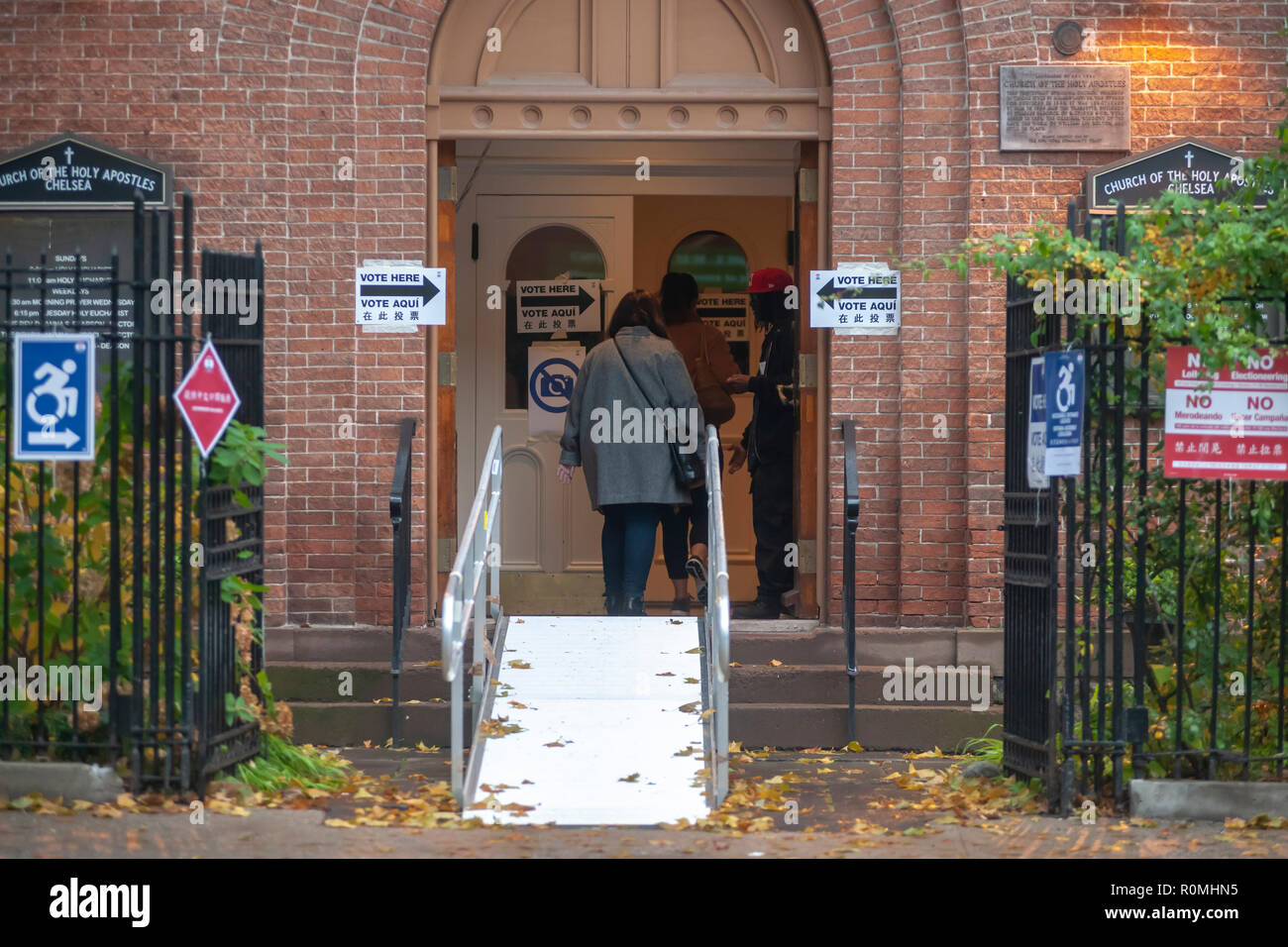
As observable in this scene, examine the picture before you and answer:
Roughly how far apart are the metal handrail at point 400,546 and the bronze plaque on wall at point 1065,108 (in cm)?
380

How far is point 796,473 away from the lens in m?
9.56

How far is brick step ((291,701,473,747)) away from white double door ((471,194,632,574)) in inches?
105

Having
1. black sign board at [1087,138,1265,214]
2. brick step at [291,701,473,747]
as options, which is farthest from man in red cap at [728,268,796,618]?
brick step at [291,701,473,747]

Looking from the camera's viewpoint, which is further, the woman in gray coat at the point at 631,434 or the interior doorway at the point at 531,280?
the interior doorway at the point at 531,280

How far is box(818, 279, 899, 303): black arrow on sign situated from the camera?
8.91 m

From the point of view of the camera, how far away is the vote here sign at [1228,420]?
6.29m

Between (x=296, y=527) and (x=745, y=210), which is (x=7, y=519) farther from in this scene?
(x=745, y=210)

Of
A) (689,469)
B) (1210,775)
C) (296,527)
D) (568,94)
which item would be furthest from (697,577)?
(1210,775)

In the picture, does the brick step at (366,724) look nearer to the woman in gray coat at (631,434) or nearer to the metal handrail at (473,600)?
the metal handrail at (473,600)

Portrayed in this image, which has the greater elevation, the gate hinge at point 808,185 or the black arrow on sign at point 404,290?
the gate hinge at point 808,185

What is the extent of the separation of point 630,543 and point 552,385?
247 centimetres

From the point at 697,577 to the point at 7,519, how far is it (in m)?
4.15

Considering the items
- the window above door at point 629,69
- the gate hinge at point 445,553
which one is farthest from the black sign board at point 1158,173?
the gate hinge at point 445,553

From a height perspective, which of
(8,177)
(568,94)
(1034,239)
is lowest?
(1034,239)
